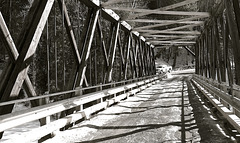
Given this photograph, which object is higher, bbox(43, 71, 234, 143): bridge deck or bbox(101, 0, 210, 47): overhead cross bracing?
bbox(101, 0, 210, 47): overhead cross bracing

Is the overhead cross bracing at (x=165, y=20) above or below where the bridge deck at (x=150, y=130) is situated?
above

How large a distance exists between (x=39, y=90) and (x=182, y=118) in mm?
20234

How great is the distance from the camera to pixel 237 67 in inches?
246

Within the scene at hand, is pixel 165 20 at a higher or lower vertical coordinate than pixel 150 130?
higher

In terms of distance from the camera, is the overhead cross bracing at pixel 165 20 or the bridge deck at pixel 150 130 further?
the overhead cross bracing at pixel 165 20

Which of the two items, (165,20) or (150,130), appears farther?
(165,20)

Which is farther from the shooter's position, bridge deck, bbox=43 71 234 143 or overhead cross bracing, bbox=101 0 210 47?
overhead cross bracing, bbox=101 0 210 47

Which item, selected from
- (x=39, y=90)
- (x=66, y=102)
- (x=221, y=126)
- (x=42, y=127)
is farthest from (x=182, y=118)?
(x=39, y=90)

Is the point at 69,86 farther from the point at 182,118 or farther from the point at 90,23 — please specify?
the point at 182,118

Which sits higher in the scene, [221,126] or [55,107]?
[55,107]

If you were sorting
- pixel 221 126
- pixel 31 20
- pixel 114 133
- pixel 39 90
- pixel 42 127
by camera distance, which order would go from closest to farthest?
1. pixel 42 127
2. pixel 31 20
3. pixel 114 133
4. pixel 221 126
5. pixel 39 90

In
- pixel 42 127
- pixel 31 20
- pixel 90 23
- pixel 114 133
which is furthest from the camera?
pixel 90 23

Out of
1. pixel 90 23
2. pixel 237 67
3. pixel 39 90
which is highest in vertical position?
pixel 90 23

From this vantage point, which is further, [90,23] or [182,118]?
[90,23]
